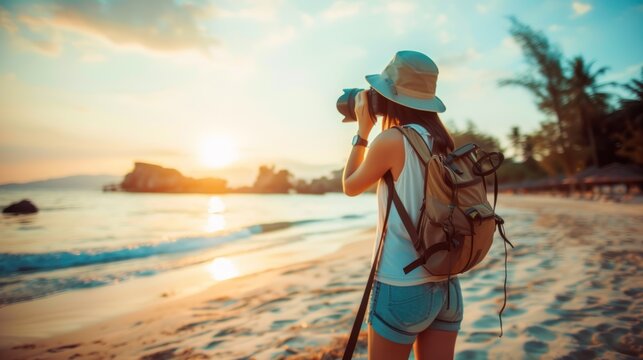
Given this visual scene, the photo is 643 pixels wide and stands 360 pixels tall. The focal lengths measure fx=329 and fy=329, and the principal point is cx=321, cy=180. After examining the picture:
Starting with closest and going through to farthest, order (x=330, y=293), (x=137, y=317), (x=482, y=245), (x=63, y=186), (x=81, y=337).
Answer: (x=482, y=245) → (x=81, y=337) → (x=137, y=317) → (x=330, y=293) → (x=63, y=186)

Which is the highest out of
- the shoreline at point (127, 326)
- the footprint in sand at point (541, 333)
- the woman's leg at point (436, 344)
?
the woman's leg at point (436, 344)

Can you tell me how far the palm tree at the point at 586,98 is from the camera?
2695cm

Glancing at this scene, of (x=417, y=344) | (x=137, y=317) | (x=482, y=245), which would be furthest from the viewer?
(x=137, y=317)

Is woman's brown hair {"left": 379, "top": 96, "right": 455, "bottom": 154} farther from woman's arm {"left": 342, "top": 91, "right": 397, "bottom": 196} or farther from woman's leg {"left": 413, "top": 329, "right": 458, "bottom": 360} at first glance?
woman's leg {"left": 413, "top": 329, "right": 458, "bottom": 360}

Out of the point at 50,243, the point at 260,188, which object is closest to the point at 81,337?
the point at 50,243

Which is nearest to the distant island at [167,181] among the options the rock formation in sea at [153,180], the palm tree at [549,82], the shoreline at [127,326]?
the rock formation in sea at [153,180]

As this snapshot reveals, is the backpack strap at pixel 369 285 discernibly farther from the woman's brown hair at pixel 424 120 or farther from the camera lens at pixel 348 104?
the camera lens at pixel 348 104

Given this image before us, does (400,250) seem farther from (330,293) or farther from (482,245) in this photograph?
(330,293)

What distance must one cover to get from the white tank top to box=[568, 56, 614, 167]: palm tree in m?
32.7

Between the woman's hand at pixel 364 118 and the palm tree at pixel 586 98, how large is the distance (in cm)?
3264

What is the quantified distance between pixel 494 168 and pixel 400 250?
0.47 meters

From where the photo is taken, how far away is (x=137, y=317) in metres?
3.79

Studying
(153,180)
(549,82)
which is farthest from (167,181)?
(549,82)

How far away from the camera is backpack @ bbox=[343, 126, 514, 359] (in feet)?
3.70
